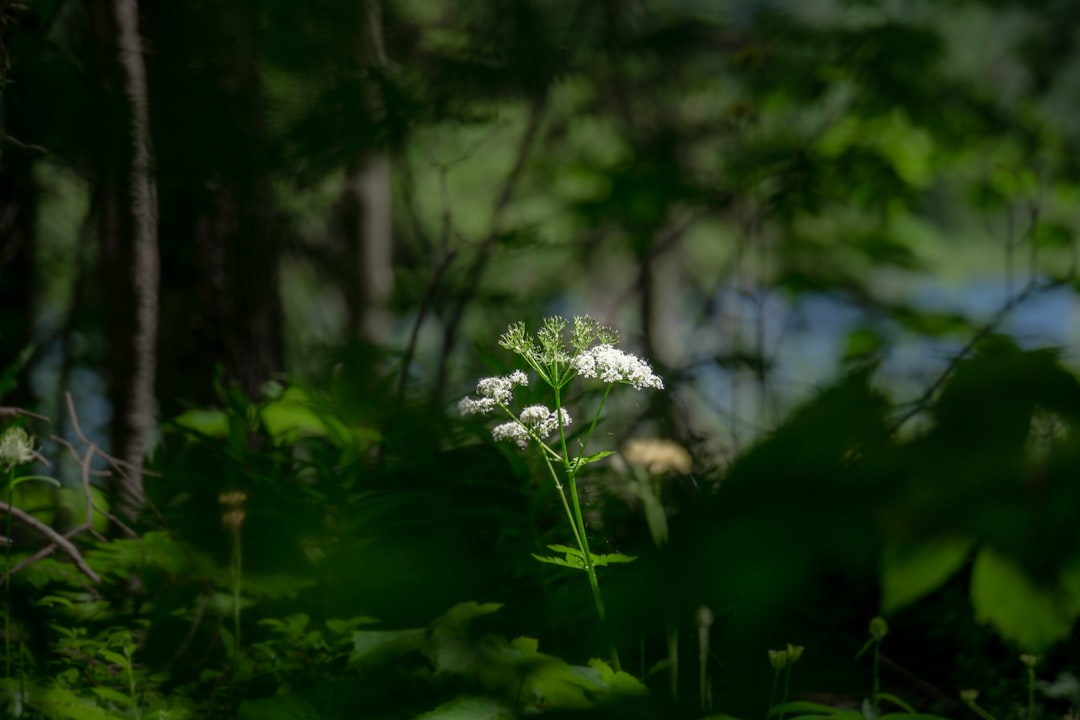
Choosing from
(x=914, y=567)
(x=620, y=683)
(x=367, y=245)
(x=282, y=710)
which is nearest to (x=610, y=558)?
(x=620, y=683)

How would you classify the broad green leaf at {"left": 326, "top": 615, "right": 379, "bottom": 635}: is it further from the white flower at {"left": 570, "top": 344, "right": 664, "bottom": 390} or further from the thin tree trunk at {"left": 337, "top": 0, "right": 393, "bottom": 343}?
the thin tree trunk at {"left": 337, "top": 0, "right": 393, "bottom": 343}

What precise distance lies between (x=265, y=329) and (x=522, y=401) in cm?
126

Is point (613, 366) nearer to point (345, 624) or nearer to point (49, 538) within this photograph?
point (345, 624)

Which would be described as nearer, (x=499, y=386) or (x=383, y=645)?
(x=499, y=386)

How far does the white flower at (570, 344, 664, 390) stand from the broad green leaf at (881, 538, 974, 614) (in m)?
0.49

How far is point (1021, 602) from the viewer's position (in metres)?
0.33

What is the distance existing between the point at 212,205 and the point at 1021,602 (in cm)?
197

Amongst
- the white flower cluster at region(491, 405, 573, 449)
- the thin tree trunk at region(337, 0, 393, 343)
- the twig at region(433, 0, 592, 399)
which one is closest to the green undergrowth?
the white flower cluster at region(491, 405, 573, 449)

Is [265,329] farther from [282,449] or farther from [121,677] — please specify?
[121,677]

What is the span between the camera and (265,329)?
209cm

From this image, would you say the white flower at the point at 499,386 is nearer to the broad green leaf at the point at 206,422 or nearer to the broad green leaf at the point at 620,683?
the broad green leaf at the point at 620,683

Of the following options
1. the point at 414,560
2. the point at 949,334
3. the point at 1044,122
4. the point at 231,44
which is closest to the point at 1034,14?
the point at 1044,122

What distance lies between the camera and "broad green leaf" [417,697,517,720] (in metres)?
0.78

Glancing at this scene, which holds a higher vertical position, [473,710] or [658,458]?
[658,458]
